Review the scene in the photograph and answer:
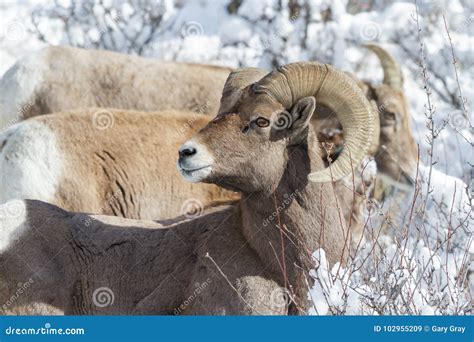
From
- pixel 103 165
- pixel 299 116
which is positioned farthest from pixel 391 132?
pixel 299 116

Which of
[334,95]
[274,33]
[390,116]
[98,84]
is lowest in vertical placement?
[274,33]

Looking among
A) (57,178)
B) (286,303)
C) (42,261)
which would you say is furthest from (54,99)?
(286,303)

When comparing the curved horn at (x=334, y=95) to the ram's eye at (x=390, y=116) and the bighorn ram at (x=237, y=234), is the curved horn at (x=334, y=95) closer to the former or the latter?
the bighorn ram at (x=237, y=234)

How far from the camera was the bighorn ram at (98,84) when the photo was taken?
39.6 ft

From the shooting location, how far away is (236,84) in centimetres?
747

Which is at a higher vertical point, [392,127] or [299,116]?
[299,116]

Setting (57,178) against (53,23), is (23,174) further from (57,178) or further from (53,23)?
(53,23)

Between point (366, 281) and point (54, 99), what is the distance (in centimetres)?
639

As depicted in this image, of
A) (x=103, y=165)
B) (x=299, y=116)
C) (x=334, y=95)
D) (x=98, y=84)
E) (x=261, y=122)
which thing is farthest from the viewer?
(x=98, y=84)

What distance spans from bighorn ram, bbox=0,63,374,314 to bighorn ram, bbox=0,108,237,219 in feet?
5.67

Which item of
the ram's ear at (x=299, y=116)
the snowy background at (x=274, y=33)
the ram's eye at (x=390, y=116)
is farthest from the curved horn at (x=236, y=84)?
→ the snowy background at (x=274, y=33)

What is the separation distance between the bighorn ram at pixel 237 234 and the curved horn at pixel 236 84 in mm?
17

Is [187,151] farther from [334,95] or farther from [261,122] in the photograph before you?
[334,95]

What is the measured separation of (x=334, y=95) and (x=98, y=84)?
5.63 meters
